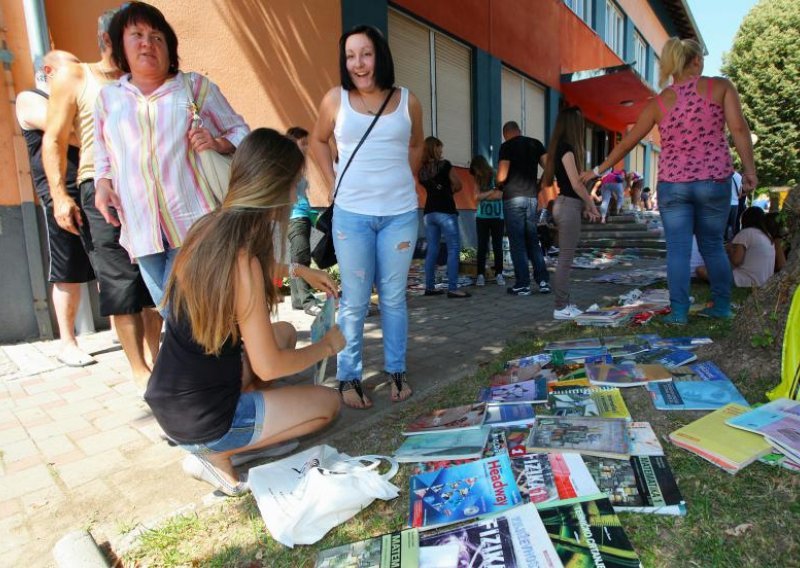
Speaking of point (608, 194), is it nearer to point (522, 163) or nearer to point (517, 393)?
point (522, 163)

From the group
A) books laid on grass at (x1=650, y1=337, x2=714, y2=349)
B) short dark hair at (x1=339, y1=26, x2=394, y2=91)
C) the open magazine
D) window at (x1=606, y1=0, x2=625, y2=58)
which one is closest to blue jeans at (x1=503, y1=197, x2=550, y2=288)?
books laid on grass at (x1=650, y1=337, x2=714, y2=349)

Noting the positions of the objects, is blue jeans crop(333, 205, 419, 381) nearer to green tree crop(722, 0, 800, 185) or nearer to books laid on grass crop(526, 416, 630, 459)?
books laid on grass crop(526, 416, 630, 459)

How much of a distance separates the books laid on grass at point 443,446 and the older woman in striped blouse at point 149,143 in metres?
1.47

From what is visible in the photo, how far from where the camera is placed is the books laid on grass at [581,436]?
1991mm

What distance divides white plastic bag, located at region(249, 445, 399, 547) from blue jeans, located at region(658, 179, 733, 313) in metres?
2.87

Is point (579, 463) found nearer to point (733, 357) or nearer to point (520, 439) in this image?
point (520, 439)

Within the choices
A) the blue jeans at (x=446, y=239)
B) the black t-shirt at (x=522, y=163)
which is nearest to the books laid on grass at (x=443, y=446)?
the blue jeans at (x=446, y=239)

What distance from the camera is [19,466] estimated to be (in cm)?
230

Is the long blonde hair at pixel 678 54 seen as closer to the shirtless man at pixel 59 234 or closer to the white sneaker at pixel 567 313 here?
the white sneaker at pixel 567 313

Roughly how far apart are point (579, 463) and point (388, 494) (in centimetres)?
72

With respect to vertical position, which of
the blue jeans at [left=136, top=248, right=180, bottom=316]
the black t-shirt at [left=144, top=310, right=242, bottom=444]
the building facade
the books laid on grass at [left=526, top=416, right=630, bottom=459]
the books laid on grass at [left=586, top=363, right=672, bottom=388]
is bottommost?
the books laid on grass at [left=526, top=416, right=630, bottom=459]

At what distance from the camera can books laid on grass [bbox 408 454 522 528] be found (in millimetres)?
1715

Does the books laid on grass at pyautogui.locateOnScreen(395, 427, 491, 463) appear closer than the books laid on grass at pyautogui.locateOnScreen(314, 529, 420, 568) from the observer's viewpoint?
No

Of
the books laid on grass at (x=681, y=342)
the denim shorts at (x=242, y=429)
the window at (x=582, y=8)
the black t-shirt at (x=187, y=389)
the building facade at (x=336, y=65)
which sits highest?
the window at (x=582, y=8)
